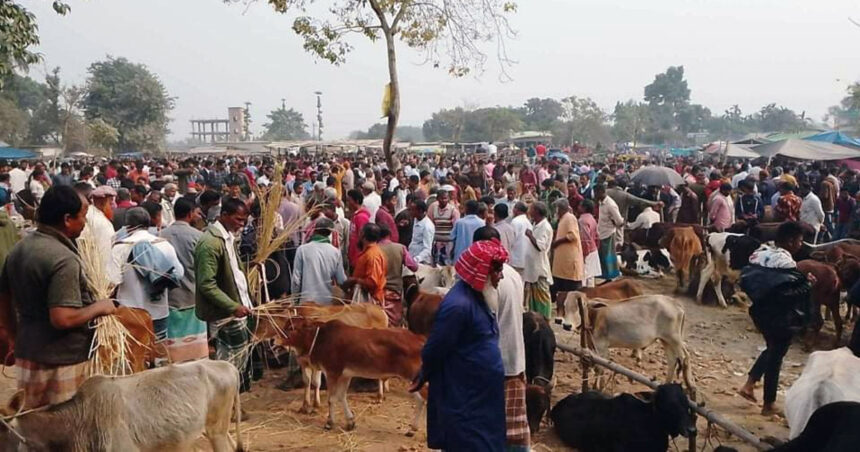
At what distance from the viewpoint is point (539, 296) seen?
8555 mm

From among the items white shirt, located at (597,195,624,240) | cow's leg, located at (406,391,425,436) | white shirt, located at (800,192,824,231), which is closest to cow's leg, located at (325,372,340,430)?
cow's leg, located at (406,391,425,436)

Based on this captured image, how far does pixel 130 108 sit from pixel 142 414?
6119 centimetres

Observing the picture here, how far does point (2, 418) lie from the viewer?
3.37 meters

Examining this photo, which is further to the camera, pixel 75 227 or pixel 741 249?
pixel 741 249

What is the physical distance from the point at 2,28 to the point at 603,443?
10915 mm

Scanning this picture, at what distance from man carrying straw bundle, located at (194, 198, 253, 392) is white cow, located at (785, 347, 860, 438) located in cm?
426

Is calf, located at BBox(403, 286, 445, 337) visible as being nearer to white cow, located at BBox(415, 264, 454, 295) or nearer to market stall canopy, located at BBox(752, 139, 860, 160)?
white cow, located at BBox(415, 264, 454, 295)

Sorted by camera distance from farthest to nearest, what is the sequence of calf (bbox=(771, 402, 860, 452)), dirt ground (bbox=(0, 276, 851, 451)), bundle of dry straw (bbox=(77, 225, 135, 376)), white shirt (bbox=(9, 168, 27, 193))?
white shirt (bbox=(9, 168, 27, 193)), dirt ground (bbox=(0, 276, 851, 451)), bundle of dry straw (bbox=(77, 225, 135, 376)), calf (bbox=(771, 402, 860, 452))

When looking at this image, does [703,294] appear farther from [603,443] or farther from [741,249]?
[603,443]

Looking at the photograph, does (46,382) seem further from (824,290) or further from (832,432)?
(824,290)

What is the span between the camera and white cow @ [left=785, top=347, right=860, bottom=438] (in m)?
4.49

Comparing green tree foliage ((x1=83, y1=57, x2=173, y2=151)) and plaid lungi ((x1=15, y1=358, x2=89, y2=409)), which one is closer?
plaid lungi ((x1=15, y1=358, x2=89, y2=409))

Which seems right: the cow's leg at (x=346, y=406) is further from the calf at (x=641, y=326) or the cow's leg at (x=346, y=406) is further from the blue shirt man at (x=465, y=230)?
the blue shirt man at (x=465, y=230)

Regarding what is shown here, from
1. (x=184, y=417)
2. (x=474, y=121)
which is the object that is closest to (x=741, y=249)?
(x=184, y=417)
